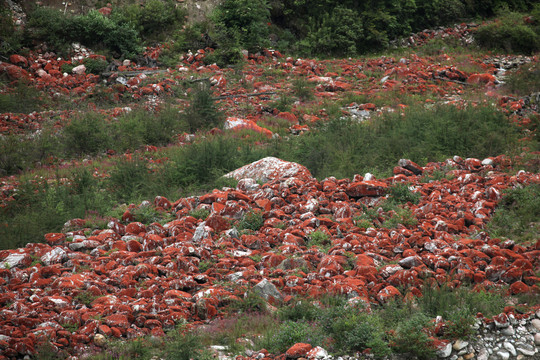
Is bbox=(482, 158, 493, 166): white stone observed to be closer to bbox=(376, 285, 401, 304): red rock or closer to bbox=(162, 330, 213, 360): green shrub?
bbox=(376, 285, 401, 304): red rock

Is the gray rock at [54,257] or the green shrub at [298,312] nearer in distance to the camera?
the green shrub at [298,312]

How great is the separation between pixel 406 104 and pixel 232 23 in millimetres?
9150

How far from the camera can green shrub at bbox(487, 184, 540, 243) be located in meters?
7.05

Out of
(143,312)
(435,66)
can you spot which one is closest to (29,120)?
(143,312)

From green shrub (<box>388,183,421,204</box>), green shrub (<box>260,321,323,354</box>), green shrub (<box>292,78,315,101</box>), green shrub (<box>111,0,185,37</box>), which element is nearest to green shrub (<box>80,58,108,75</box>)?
green shrub (<box>111,0,185,37</box>)

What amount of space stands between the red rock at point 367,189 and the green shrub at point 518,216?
6.25ft

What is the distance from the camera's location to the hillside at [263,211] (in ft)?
16.1

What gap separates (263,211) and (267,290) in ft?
8.53

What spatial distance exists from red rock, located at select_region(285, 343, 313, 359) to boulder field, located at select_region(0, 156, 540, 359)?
19mm

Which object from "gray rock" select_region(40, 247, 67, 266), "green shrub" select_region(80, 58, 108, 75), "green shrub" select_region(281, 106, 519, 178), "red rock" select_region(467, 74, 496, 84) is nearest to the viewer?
"gray rock" select_region(40, 247, 67, 266)

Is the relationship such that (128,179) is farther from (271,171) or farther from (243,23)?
(243,23)

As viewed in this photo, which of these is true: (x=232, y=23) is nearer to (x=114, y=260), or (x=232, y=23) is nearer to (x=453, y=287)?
(x=114, y=260)

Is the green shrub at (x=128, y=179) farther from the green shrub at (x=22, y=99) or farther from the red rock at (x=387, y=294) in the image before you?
the green shrub at (x=22, y=99)

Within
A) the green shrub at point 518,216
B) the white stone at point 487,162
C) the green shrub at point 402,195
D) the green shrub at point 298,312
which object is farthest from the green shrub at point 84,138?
the green shrub at point 518,216
